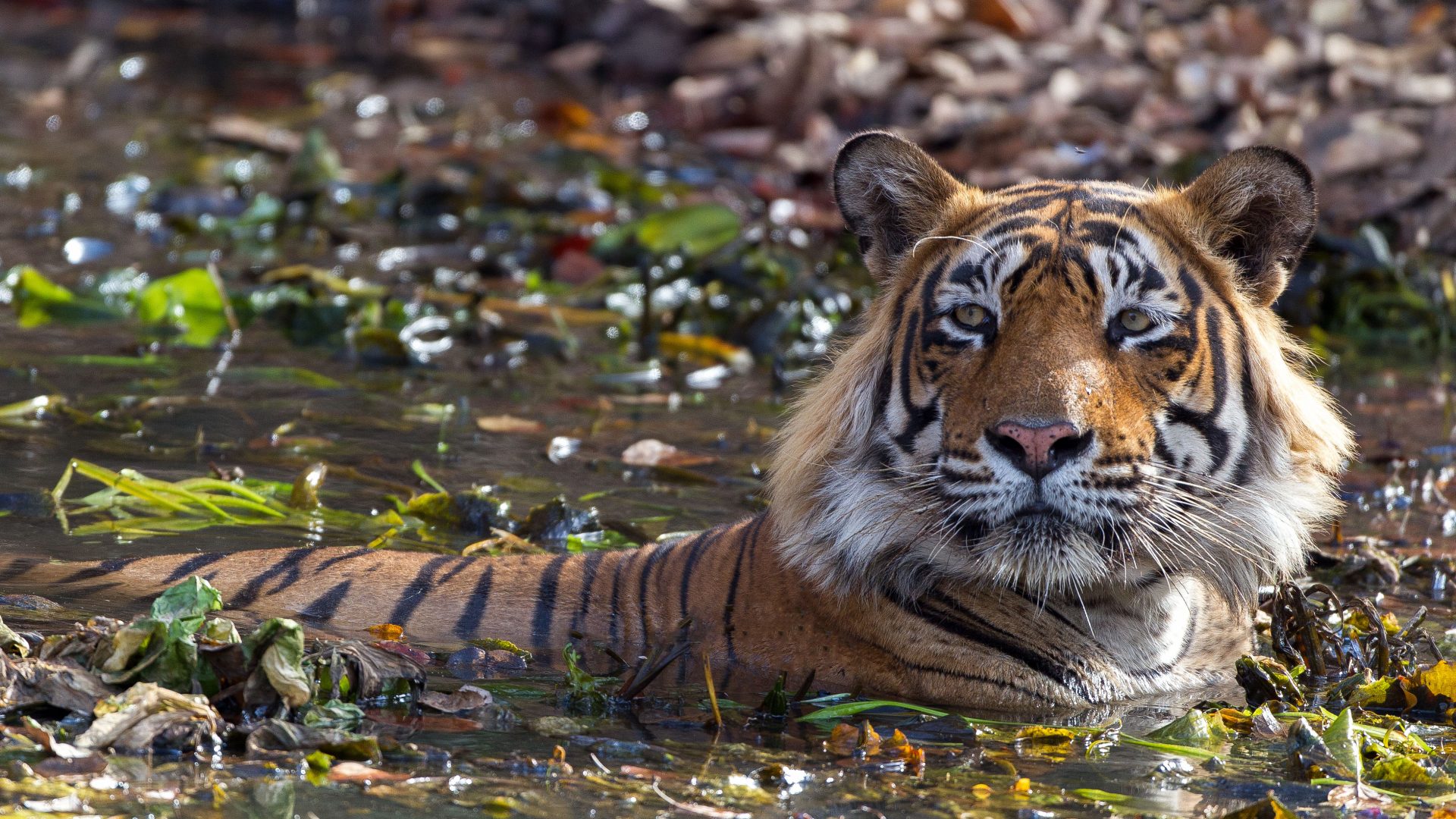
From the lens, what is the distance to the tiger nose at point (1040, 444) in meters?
3.19

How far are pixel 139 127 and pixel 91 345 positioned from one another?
511 cm

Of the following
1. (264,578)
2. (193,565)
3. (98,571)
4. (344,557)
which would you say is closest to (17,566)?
(98,571)

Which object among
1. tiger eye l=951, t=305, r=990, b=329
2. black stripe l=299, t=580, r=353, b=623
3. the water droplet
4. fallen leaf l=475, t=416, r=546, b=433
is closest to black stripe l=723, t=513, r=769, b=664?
tiger eye l=951, t=305, r=990, b=329

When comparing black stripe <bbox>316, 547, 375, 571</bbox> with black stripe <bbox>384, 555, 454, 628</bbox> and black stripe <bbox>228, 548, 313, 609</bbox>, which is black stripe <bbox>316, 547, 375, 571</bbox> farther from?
black stripe <bbox>384, 555, 454, 628</bbox>

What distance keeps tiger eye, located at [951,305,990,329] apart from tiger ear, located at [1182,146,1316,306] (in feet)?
1.77

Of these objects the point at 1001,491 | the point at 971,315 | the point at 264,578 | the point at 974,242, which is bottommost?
the point at 264,578

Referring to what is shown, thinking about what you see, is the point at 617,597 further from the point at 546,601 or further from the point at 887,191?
the point at 887,191

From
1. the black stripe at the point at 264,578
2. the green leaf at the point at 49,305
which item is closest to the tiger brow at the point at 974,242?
the black stripe at the point at 264,578

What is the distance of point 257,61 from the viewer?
43.9ft

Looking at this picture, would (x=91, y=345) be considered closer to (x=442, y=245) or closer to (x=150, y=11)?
(x=442, y=245)

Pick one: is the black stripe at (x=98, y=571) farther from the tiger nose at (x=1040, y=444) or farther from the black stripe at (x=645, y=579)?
the tiger nose at (x=1040, y=444)

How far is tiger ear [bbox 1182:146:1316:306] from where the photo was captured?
3.58 meters

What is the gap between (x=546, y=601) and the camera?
3914mm

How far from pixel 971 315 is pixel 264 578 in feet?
5.76
